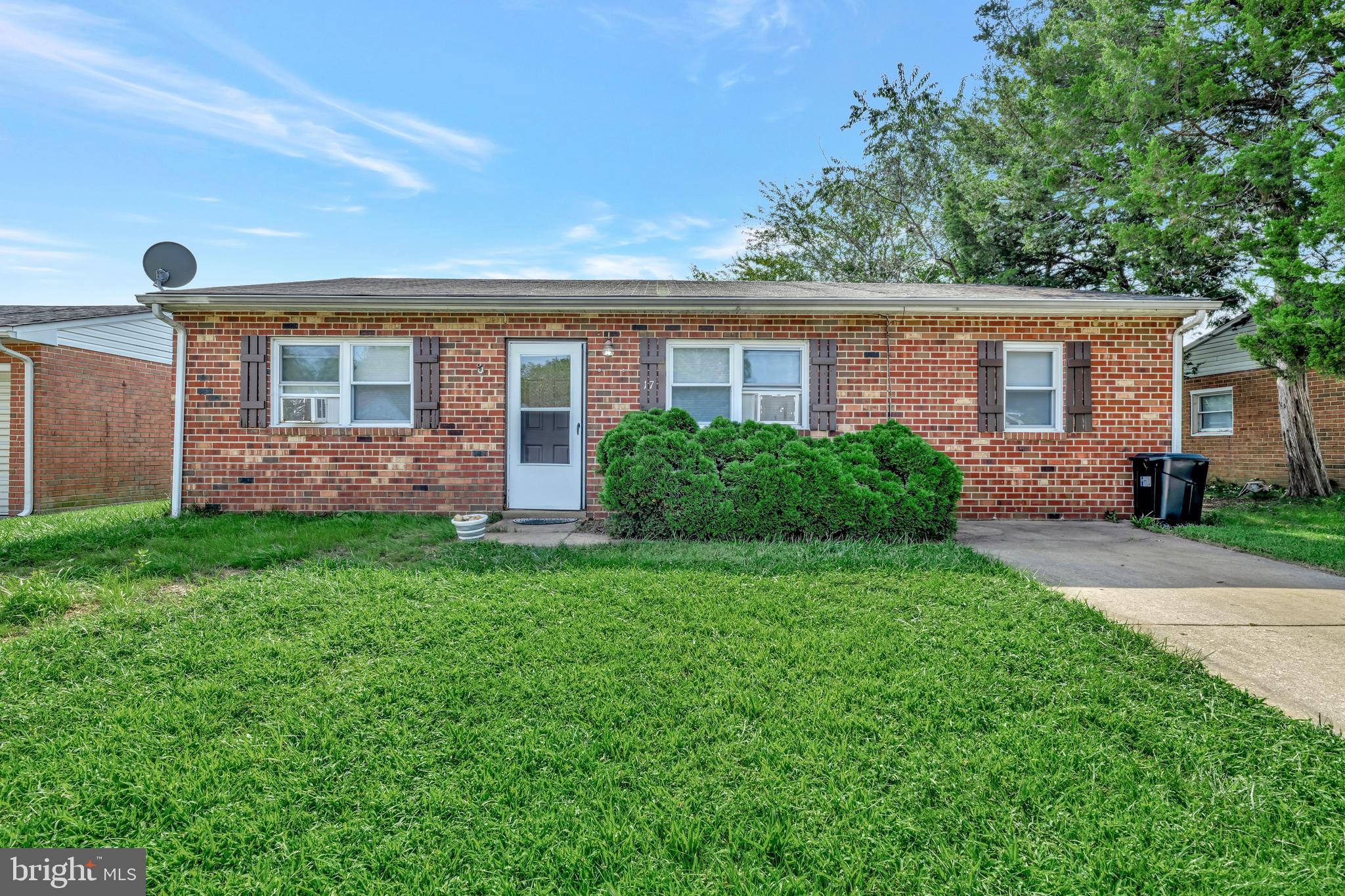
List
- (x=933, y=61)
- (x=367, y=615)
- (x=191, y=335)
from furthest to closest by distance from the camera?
(x=933, y=61), (x=191, y=335), (x=367, y=615)

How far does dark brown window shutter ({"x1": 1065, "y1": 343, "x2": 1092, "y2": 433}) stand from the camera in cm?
754

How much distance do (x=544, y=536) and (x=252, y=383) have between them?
15.1 feet

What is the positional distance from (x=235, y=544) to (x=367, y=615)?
2.83 m

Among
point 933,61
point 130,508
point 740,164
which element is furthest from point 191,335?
point 933,61

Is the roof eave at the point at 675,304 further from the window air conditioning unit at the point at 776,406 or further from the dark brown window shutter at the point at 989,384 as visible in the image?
the window air conditioning unit at the point at 776,406

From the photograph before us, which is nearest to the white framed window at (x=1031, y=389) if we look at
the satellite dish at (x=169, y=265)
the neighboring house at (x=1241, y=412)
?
the neighboring house at (x=1241, y=412)

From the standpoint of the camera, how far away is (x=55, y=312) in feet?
34.4

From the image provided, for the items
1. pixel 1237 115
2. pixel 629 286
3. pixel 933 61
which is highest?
pixel 933 61

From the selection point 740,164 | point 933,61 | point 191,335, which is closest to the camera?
point 191,335

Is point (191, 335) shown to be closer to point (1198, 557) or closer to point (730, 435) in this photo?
point (730, 435)

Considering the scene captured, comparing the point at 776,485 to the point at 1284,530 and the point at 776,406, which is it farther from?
the point at 1284,530

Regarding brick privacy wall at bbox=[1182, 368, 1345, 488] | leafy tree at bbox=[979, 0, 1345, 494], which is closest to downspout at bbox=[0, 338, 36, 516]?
leafy tree at bbox=[979, 0, 1345, 494]

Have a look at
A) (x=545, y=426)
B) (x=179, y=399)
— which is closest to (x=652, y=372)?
(x=545, y=426)

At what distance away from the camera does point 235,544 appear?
17.6 ft
